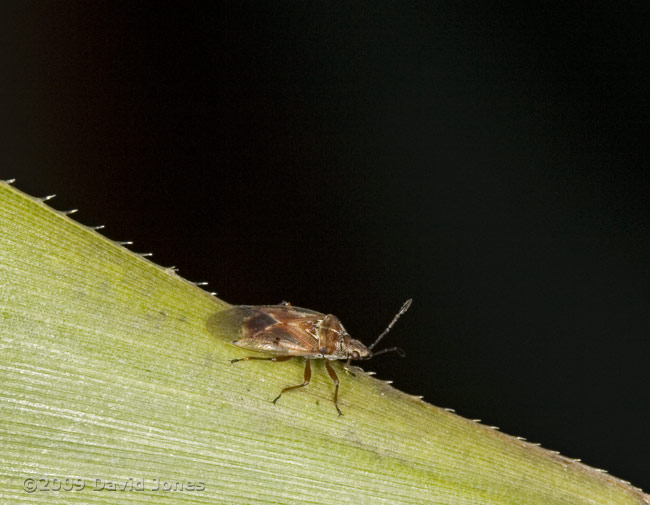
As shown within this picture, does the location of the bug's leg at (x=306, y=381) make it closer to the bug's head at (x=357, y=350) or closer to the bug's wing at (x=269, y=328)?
the bug's wing at (x=269, y=328)

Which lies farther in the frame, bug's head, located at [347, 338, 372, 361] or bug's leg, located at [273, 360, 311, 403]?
bug's head, located at [347, 338, 372, 361]

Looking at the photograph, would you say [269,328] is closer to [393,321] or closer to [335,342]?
[335,342]

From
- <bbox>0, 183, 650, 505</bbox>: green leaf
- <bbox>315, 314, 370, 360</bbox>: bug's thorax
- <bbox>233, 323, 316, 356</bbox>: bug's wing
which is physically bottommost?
<bbox>0, 183, 650, 505</bbox>: green leaf

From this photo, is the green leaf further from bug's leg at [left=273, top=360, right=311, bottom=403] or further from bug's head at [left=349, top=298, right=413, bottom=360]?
bug's head at [left=349, top=298, right=413, bottom=360]

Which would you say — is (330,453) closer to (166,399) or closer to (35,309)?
(166,399)

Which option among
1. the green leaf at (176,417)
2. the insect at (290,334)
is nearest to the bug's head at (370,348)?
the insect at (290,334)

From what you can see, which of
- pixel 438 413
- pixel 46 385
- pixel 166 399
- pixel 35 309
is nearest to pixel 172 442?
pixel 166 399

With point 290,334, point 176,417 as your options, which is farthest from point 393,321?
point 176,417

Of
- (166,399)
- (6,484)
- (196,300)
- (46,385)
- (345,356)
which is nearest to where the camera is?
(6,484)

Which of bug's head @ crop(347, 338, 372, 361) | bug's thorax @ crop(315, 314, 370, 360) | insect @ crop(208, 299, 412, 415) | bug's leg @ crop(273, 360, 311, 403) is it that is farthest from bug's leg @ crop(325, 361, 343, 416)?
bug's head @ crop(347, 338, 372, 361)
